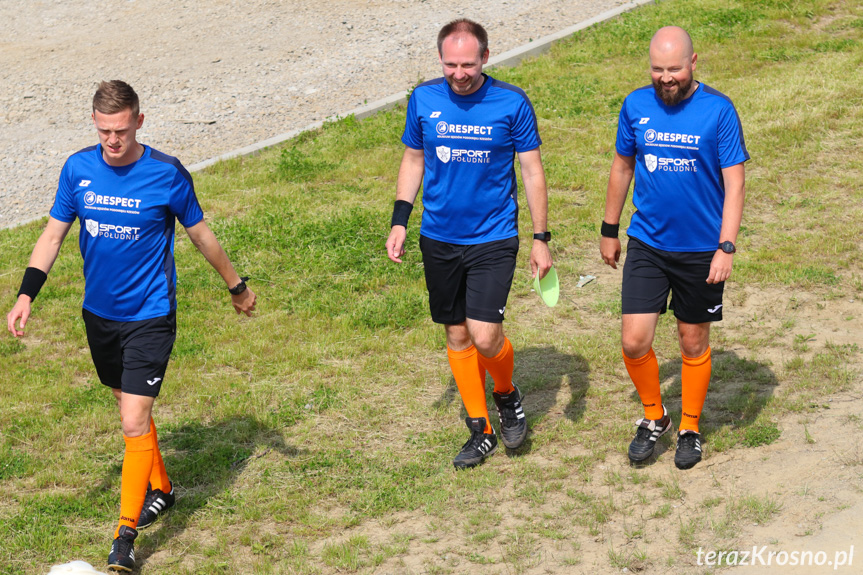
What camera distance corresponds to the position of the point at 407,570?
17.5 feet

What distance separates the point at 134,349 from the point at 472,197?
2.24 metres

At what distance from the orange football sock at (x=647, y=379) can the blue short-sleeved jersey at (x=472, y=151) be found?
1.14m

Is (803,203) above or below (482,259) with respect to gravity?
below

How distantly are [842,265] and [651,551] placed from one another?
454 cm

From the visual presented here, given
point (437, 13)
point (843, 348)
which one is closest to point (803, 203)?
point (843, 348)

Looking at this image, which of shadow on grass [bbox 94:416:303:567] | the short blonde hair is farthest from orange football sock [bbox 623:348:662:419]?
the short blonde hair

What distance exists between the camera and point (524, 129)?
19.4 feet

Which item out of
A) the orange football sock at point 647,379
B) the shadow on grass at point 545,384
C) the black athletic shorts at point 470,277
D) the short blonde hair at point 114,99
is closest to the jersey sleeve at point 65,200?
the short blonde hair at point 114,99

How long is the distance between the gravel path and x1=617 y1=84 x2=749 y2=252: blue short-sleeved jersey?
8206 millimetres

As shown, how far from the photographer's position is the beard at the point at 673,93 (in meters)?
5.54

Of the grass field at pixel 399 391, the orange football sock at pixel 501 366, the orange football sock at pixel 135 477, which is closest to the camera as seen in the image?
the orange football sock at pixel 135 477

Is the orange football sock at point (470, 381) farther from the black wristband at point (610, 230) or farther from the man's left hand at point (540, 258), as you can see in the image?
the black wristband at point (610, 230)

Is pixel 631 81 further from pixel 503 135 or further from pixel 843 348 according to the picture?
pixel 503 135

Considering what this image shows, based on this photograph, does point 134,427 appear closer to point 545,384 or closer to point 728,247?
point 545,384
